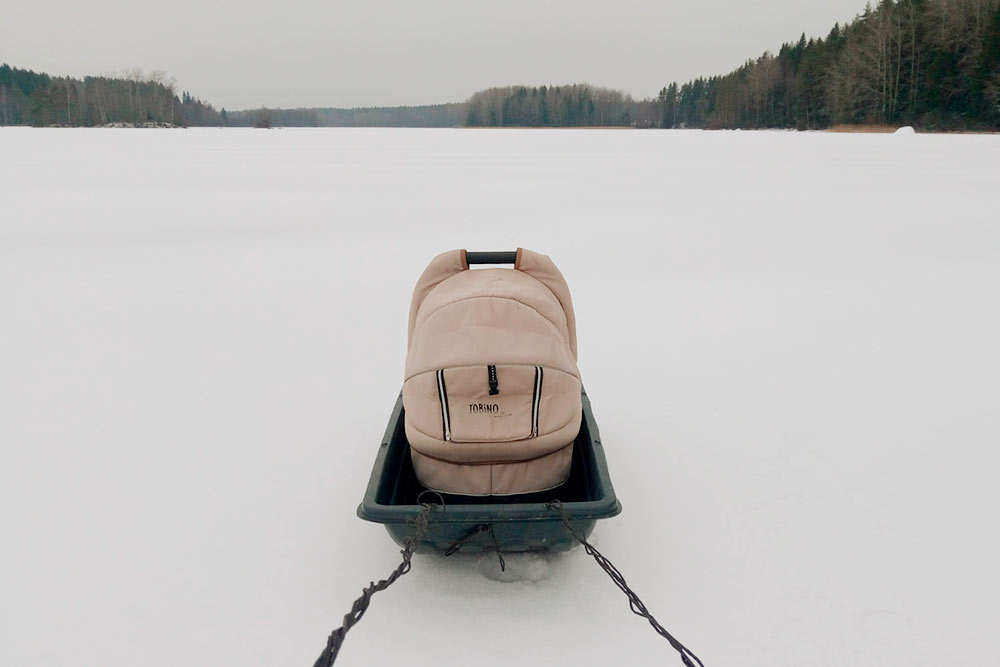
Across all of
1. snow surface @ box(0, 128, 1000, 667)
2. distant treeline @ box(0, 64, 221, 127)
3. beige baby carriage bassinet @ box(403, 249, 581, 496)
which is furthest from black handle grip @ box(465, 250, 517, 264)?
distant treeline @ box(0, 64, 221, 127)

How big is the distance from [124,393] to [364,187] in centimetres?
899

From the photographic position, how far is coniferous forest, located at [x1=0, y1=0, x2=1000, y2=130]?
1375 inches

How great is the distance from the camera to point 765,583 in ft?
6.15

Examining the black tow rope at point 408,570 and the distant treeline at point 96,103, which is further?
the distant treeline at point 96,103

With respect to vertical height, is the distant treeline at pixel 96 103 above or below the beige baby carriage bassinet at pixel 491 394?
above

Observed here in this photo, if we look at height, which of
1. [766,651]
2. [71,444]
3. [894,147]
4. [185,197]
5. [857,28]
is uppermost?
[857,28]

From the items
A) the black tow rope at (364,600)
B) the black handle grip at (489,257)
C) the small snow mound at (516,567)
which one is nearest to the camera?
the black tow rope at (364,600)

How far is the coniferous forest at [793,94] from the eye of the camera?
3494 centimetres

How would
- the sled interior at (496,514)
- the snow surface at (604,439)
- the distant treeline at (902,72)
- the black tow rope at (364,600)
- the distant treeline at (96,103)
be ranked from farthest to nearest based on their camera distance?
the distant treeline at (96,103)
the distant treeline at (902,72)
the snow surface at (604,439)
the sled interior at (496,514)
the black tow rope at (364,600)

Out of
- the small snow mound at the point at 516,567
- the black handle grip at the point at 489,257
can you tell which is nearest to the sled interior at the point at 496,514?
the small snow mound at the point at 516,567

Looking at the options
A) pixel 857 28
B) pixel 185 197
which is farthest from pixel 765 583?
pixel 857 28

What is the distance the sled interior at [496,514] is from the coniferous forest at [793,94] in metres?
39.3

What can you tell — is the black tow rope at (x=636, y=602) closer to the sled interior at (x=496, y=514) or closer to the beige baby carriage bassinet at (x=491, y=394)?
the sled interior at (x=496, y=514)

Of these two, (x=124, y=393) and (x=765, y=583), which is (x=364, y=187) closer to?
(x=124, y=393)
